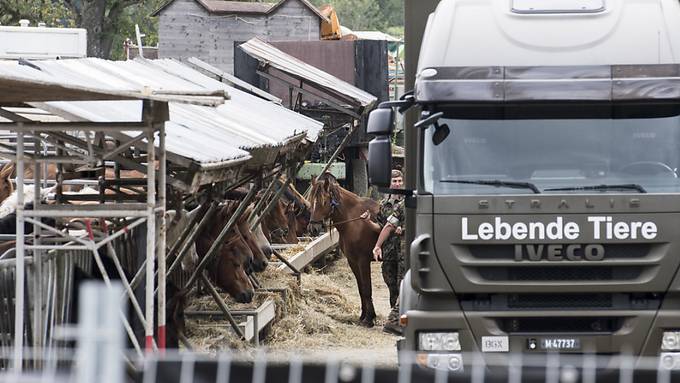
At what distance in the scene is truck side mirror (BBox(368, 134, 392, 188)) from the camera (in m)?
10.2

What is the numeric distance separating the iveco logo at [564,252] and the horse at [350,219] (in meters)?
8.81

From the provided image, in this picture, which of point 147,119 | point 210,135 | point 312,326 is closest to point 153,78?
point 210,135

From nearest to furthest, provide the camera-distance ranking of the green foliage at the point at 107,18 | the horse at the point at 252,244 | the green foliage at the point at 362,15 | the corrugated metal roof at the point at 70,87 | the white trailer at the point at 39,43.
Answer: the corrugated metal roof at the point at 70,87 < the horse at the point at 252,244 < the white trailer at the point at 39,43 < the green foliage at the point at 107,18 < the green foliage at the point at 362,15

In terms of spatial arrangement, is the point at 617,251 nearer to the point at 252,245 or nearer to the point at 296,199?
the point at 252,245

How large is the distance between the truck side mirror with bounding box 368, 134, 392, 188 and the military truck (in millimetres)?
251

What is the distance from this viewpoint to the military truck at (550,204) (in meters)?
9.75

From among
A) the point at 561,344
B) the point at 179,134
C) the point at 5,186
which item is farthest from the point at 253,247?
the point at 561,344

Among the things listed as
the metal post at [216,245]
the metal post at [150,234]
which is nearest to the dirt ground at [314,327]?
the metal post at [216,245]

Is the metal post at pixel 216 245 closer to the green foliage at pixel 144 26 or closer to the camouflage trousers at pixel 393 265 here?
the camouflage trousers at pixel 393 265

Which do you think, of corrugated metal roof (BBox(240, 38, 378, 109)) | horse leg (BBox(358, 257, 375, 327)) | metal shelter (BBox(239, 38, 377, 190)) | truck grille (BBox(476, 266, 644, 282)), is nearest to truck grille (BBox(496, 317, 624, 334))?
truck grille (BBox(476, 266, 644, 282))

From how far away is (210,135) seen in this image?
13.3 m

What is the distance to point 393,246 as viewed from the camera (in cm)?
1767

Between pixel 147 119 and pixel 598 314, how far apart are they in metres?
3.47

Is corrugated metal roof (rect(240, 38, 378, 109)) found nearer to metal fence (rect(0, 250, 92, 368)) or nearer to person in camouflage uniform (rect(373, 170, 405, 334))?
person in camouflage uniform (rect(373, 170, 405, 334))
